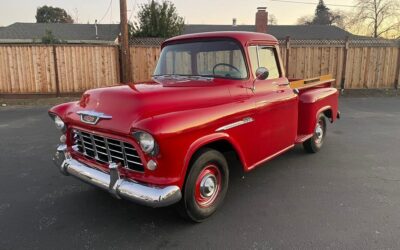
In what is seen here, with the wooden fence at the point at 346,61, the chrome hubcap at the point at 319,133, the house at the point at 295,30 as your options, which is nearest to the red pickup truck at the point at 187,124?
the chrome hubcap at the point at 319,133

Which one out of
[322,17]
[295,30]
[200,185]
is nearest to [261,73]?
[200,185]

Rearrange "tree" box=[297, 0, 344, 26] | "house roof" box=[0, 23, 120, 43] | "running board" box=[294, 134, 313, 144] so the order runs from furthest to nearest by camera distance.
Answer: "tree" box=[297, 0, 344, 26]
"house roof" box=[0, 23, 120, 43]
"running board" box=[294, 134, 313, 144]

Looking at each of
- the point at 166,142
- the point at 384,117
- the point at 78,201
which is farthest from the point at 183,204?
the point at 384,117

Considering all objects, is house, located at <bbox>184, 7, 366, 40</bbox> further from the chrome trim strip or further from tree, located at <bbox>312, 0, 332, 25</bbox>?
tree, located at <bbox>312, 0, 332, 25</bbox>

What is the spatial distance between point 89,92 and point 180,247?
200 centimetres

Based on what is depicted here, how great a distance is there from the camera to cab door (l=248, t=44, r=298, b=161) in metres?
4.39

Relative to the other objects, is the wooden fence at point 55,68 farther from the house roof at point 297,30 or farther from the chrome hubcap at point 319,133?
the house roof at point 297,30

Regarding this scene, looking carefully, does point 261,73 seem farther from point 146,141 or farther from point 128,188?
point 128,188

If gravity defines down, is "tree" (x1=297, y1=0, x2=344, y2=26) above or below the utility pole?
above

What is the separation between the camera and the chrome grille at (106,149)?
3377 mm

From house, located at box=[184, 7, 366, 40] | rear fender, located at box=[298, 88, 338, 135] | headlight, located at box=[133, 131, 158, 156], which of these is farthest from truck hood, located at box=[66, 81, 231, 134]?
house, located at box=[184, 7, 366, 40]

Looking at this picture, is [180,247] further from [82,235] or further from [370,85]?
[370,85]

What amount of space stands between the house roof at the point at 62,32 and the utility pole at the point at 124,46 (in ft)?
52.2

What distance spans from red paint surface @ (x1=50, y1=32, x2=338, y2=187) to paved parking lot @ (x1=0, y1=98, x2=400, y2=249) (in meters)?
0.57
